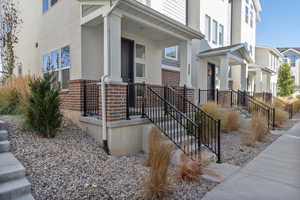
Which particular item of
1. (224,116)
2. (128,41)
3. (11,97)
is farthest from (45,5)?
(224,116)

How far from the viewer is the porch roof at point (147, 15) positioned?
189 inches

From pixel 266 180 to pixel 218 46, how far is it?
1062cm

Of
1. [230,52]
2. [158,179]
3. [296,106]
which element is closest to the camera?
[158,179]

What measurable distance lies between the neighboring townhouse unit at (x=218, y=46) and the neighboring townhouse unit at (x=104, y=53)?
2690mm

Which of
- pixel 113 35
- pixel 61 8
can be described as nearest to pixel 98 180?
pixel 113 35

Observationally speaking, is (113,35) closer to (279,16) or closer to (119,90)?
(119,90)

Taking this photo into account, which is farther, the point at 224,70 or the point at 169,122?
the point at 224,70

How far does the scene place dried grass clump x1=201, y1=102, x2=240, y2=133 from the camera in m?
6.95

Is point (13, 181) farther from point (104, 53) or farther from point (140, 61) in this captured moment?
point (140, 61)

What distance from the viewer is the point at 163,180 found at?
9.64 feet

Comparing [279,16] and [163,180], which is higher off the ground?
[279,16]

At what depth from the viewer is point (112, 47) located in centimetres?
481

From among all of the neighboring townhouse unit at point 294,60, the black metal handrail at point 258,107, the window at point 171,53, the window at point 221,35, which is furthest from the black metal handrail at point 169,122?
the neighboring townhouse unit at point 294,60

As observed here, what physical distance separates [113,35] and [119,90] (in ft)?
4.50
